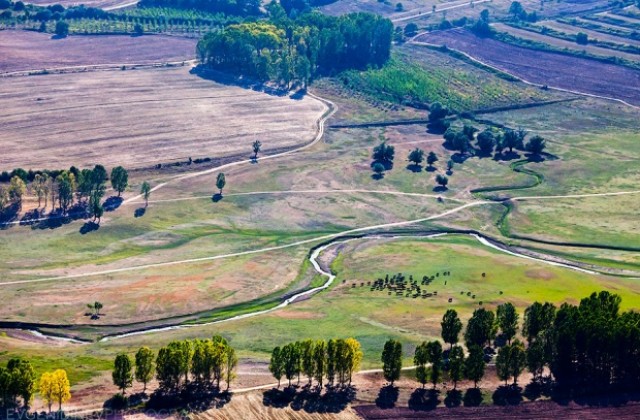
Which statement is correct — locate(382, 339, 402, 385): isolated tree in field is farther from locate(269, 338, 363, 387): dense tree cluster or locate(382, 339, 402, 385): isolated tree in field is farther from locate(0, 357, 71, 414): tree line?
locate(0, 357, 71, 414): tree line

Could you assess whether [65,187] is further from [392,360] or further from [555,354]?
[555,354]

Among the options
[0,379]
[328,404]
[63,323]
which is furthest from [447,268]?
[0,379]

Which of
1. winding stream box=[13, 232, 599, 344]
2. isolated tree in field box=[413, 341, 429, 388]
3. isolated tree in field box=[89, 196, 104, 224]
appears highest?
isolated tree in field box=[89, 196, 104, 224]

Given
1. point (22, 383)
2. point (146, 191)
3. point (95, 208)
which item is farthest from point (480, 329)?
point (146, 191)

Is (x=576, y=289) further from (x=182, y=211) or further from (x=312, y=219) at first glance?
(x=182, y=211)

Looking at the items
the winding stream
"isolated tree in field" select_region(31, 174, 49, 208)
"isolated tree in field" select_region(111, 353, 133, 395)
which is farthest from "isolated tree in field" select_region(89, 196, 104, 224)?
"isolated tree in field" select_region(111, 353, 133, 395)
